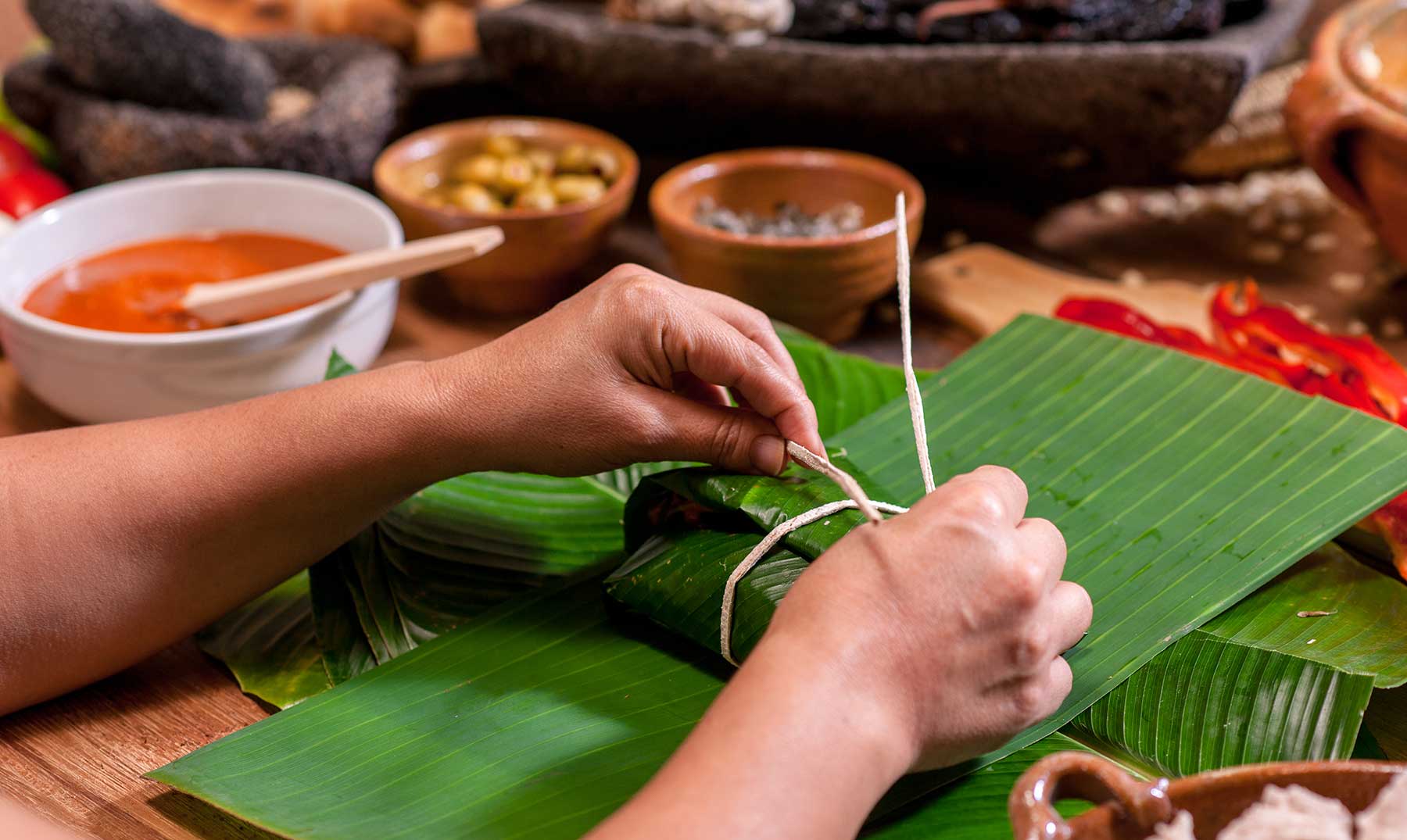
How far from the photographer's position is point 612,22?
2.12 metres

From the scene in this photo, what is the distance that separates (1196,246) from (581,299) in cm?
145

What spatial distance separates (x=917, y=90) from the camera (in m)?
1.93

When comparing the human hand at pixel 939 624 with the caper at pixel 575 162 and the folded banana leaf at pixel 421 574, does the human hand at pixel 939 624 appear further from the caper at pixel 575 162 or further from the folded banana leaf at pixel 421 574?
the caper at pixel 575 162

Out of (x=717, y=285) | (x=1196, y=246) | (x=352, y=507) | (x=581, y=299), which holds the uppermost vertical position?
(x=581, y=299)

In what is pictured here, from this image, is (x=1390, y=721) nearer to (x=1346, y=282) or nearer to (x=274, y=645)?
(x=274, y=645)

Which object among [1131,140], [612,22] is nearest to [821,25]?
[612,22]

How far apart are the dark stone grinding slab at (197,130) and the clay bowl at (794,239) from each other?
0.62m

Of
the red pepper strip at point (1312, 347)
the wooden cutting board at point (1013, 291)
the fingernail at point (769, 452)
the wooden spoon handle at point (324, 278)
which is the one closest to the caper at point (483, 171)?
the wooden spoon handle at point (324, 278)

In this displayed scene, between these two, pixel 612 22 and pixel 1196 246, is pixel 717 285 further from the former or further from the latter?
pixel 1196 246

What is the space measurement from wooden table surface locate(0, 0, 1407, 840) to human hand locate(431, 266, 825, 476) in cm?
39

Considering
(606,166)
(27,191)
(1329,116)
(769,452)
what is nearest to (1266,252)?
(1329,116)

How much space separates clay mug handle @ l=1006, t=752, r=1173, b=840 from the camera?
67cm

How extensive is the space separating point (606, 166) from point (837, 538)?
116cm

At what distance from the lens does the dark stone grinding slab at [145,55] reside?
194cm
